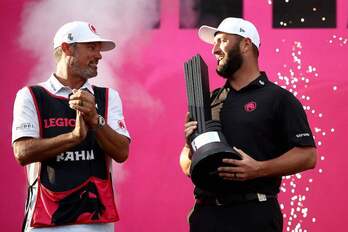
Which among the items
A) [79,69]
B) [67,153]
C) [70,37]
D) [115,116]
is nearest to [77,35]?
[70,37]

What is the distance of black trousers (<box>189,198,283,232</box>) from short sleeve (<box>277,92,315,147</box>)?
0.85ft

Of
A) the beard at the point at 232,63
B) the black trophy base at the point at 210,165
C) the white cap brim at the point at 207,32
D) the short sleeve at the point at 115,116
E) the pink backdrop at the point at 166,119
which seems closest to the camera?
the black trophy base at the point at 210,165

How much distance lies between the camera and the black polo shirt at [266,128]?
2.46m

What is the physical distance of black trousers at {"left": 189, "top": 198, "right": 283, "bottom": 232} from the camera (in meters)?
2.45

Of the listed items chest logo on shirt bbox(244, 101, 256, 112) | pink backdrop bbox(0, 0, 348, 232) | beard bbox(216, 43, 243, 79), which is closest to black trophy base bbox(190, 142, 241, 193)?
chest logo on shirt bbox(244, 101, 256, 112)

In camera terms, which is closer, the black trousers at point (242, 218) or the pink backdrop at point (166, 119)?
the black trousers at point (242, 218)

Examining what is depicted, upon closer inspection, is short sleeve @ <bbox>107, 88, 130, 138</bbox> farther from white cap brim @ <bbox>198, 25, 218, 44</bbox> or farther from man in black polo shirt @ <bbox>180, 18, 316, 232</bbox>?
white cap brim @ <bbox>198, 25, 218, 44</bbox>

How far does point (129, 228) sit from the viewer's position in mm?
3287

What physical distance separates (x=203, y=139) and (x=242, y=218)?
39 centimetres

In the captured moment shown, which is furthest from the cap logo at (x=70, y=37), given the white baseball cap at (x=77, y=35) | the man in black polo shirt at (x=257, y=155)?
the man in black polo shirt at (x=257, y=155)

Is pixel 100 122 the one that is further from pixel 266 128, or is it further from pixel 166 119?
pixel 166 119

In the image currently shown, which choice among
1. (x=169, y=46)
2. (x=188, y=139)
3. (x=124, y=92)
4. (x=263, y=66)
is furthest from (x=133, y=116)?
(x=188, y=139)

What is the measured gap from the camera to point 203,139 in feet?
7.44

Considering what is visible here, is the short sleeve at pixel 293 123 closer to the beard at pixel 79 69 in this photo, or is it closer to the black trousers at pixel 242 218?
the black trousers at pixel 242 218
